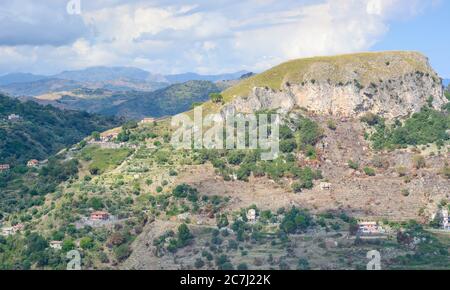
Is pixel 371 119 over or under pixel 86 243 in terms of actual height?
over

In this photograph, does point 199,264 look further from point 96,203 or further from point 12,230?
point 12,230

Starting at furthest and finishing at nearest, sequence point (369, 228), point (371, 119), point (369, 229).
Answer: point (371, 119) < point (369, 228) < point (369, 229)

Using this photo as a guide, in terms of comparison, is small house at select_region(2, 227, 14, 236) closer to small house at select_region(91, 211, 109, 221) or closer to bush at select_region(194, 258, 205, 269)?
small house at select_region(91, 211, 109, 221)

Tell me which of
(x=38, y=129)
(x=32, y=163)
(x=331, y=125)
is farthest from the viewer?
(x=38, y=129)

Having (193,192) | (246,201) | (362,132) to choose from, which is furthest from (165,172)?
(362,132)

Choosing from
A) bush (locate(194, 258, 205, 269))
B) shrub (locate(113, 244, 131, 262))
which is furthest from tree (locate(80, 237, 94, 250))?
bush (locate(194, 258, 205, 269))

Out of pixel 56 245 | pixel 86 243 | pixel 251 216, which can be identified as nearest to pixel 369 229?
pixel 251 216

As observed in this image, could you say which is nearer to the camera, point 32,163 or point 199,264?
point 199,264
